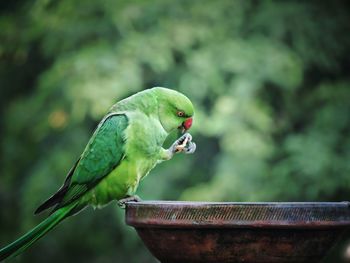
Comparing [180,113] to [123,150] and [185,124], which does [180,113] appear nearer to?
[185,124]

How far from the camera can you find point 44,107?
5.75 m

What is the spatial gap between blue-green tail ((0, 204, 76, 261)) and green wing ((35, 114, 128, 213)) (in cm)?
7

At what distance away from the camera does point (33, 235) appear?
2.23 metres

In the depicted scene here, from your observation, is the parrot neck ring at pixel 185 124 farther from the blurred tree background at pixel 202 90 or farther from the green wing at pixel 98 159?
the blurred tree background at pixel 202 90

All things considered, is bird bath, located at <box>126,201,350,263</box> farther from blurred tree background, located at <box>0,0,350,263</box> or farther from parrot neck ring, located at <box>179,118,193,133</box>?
blurred tree background, located at <box>0,0,350,263</box>

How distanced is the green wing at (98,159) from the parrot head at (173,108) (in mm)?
174

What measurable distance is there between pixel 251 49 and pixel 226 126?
772 millimetres

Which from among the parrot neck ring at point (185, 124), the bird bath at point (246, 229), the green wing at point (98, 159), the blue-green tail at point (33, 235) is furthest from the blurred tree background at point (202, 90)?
the bird bath at point (246, 229)

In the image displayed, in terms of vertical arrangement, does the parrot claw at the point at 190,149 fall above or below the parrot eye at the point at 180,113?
below

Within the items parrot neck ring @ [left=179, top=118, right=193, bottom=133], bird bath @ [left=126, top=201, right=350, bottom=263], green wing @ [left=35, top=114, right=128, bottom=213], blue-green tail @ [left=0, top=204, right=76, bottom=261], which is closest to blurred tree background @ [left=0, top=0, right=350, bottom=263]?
parrot neck ring @ [left=179, top=118, right=193, bottom=133]

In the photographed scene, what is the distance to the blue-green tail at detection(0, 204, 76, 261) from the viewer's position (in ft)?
6.93

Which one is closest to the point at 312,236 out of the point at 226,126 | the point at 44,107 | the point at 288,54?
the point at 226,126

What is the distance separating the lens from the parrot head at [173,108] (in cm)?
264

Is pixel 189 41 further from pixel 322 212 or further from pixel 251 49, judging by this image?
pixel 322 212
